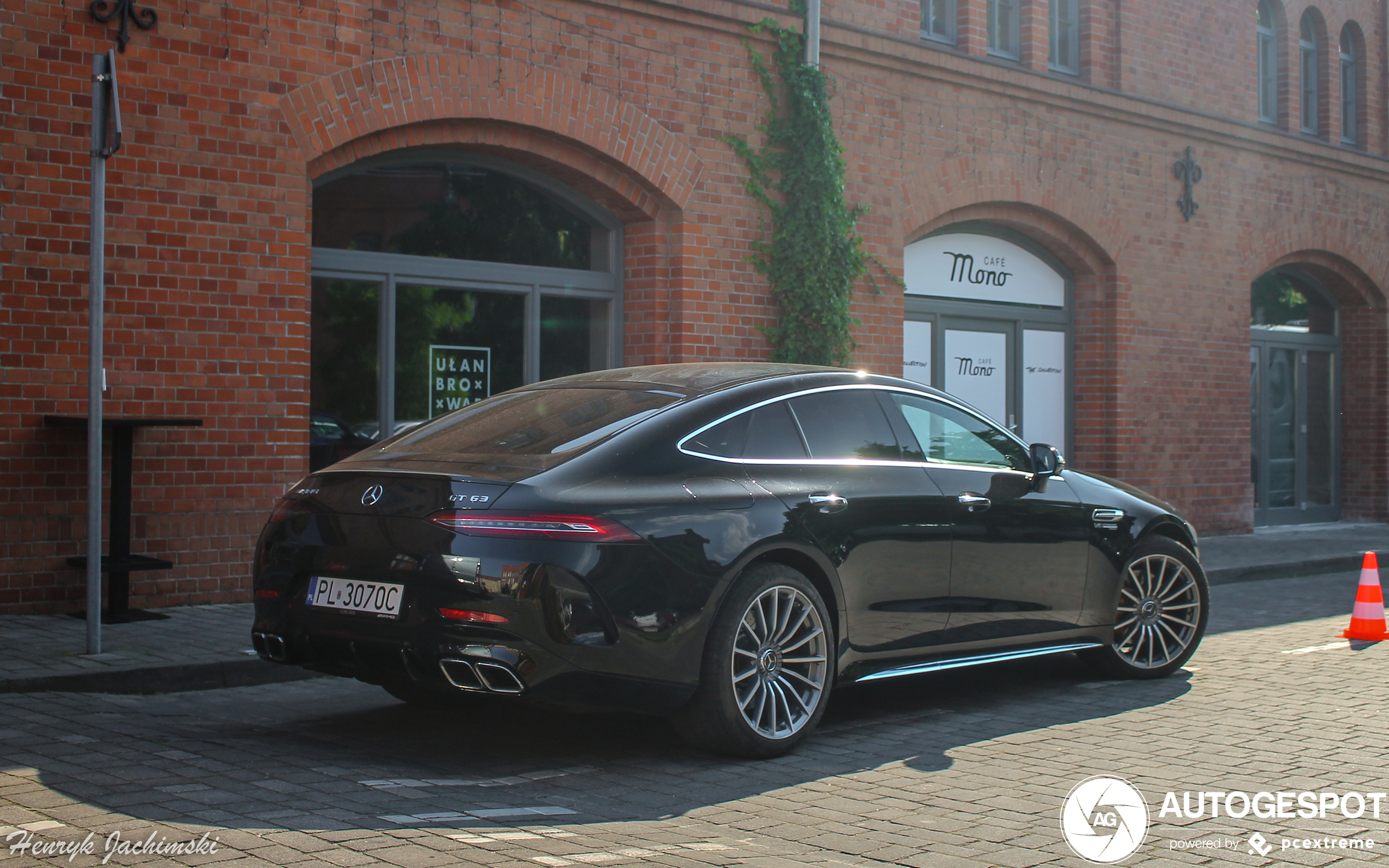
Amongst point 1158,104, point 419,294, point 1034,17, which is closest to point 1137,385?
point 1158,104

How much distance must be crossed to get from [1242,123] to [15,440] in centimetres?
1422

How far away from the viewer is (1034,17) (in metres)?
14.8

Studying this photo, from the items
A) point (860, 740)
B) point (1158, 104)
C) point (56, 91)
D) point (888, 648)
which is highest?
point (1158, 104)

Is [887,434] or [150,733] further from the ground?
[887,434]

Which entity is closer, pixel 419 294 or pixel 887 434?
pixel 887 434

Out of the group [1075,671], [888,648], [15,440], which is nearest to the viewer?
[888,648]

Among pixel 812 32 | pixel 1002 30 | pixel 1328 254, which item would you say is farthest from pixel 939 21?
pixel 1328 254

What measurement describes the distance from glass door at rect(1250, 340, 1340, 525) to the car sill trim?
38.6 ft

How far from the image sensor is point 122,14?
8.79 metres

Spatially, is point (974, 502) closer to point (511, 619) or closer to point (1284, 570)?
point (511, 619)

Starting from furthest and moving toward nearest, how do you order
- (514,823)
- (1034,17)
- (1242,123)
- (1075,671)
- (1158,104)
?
(1242,123) → (1158,104) → (1034,17) → (1075,671) → (514,823)

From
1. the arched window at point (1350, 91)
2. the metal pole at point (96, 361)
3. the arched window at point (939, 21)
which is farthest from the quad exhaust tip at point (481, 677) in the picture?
the arched window at point (1350, 91)

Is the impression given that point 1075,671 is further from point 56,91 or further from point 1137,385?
point 1137,385

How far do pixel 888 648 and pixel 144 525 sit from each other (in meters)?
5.27
